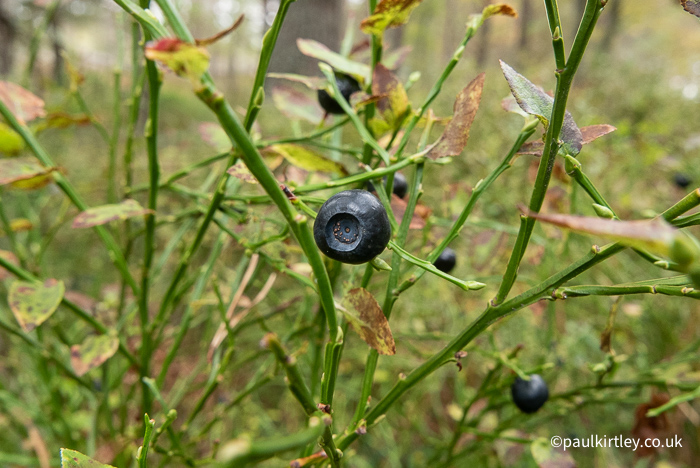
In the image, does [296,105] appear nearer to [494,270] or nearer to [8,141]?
[8,141]

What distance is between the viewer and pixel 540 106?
348 mm

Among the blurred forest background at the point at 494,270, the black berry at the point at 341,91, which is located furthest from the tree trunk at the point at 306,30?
the black berry at the point at 341,91

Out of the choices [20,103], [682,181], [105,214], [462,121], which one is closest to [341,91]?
[462,121]

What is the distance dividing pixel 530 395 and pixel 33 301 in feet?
2.41

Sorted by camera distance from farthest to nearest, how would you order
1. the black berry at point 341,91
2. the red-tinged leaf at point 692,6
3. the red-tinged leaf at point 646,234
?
the black berry at point 341,91
the red-tinged leaf at point 692,6
the red-tinged leaf at point 646,234

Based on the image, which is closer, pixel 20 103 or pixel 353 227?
pixel 353 227

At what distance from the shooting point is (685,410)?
1264 millimetres

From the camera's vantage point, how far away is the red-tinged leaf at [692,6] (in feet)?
1.03

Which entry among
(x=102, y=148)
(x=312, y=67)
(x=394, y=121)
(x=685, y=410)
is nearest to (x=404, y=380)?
(x=394, y=121)

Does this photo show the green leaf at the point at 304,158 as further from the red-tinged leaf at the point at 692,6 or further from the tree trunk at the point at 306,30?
the tree trunk at the point at 306,30

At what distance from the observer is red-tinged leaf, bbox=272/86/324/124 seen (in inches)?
25.0

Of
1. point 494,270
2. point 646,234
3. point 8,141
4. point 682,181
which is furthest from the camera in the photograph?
point 682,181

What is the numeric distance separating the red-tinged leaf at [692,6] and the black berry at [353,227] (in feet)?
0.86

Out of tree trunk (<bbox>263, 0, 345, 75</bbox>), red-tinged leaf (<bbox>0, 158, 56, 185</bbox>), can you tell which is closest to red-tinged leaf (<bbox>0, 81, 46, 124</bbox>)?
red-tinged leaf (<bbox>0, 158, 56, 185</bbox>)
